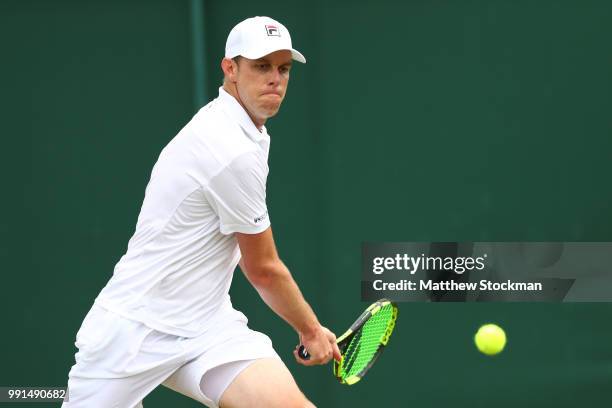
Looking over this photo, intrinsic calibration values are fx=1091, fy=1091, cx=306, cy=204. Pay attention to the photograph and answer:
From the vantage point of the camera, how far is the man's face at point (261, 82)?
329 cm

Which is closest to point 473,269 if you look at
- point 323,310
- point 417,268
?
point 417,268

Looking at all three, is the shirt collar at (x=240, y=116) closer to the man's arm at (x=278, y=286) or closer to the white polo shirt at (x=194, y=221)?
the white polo shirt at (x=194, y=221)

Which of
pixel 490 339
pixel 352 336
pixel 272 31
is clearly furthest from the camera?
pixel 490 339

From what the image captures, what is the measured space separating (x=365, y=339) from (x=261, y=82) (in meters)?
1.14

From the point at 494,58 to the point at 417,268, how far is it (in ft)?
3.23

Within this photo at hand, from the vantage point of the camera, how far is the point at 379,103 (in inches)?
189

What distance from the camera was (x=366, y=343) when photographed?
3965 millimetres

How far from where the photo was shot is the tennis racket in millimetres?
3750

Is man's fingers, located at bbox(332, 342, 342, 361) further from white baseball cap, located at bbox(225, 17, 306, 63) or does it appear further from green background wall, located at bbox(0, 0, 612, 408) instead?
green background wall, located at bbox(0, 0, 612, 408)

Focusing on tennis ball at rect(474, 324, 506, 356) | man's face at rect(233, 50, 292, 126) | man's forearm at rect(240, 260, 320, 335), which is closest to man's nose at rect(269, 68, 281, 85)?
man's face at rect(233, 50, 292, 126)

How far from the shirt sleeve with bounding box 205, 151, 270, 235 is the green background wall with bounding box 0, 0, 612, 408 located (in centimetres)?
168

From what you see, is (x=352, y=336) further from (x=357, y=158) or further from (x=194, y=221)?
(x=357, y=158)

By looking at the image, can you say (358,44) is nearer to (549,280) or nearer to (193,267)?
(549,280)

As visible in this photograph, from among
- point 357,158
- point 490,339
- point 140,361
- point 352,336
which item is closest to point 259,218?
point 140,361
